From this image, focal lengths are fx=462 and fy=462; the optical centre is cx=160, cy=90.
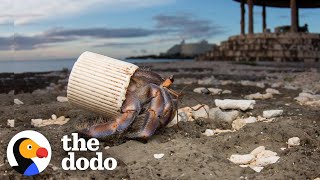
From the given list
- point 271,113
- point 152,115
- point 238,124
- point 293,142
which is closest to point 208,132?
point 238,124

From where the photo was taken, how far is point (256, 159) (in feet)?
14.1

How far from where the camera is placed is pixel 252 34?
106 ft

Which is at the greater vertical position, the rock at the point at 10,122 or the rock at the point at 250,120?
the rock at the point at 10,122

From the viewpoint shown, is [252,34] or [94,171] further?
[252,34]

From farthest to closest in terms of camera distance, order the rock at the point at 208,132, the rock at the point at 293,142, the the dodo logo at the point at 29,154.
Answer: the rock at the point at 208,132
the rock at the point at 293,142
the the dodo logo at the point at 29,154

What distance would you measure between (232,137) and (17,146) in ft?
7.16

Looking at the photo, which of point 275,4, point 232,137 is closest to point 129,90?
point 232,137

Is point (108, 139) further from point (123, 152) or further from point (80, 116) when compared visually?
point (80, 116)

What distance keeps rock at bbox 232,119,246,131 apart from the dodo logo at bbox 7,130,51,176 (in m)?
2.45

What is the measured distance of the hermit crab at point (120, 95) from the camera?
4750mm

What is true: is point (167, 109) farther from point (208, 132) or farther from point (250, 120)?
point (250, 120)

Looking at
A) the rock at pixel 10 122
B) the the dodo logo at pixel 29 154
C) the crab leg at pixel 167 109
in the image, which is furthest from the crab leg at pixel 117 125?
the rock at pixel 10 122

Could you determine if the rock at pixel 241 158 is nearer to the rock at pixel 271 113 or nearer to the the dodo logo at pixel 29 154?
the the dodo logo at pixel 29 154

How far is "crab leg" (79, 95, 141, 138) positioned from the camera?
15.4 feet
